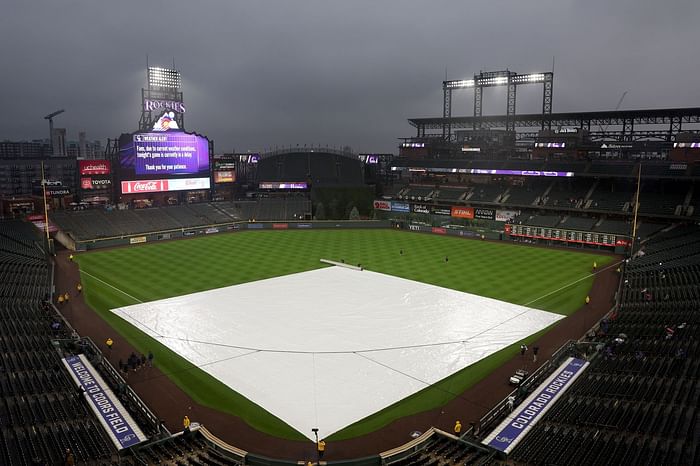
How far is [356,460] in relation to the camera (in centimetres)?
1634

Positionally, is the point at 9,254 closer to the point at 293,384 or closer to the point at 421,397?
the point at 293,384

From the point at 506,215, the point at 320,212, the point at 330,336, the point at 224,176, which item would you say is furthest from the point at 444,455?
the point at 224,176

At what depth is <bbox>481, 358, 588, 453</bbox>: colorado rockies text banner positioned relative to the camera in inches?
698

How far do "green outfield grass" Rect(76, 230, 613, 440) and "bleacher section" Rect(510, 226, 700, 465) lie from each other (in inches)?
206

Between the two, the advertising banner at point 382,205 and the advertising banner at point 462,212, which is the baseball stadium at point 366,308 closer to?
the advertising banner at point 462,212

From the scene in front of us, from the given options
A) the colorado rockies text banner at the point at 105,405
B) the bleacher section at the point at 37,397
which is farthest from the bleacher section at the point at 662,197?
the bleacher section at the point at 37,397

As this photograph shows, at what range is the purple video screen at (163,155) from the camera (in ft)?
216

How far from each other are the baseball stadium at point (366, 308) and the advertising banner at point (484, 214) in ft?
1.52

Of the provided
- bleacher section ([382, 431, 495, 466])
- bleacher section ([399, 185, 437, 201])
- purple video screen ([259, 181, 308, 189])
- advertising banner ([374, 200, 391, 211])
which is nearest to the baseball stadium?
bleacher section ([382, 431, 495, 466])

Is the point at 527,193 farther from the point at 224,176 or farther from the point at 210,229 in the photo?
the point at 224,176

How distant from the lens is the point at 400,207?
270 ft

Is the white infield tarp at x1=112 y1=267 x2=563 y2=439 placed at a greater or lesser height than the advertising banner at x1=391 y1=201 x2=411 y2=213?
lesser

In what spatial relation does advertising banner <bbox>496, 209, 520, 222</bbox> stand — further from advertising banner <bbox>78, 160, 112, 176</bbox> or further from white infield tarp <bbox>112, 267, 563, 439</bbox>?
advertising banner <bbox>78, 160, 112, 176</bbox>

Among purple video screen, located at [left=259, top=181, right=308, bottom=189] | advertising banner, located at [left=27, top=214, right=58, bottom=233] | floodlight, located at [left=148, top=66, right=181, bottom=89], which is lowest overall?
advertising banner, located at [left=27, top=214, right=58, bottom=233]
